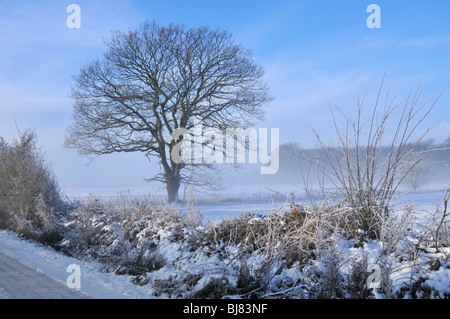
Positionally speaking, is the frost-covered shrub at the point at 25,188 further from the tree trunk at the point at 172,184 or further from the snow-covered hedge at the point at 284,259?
the tree trunk at the point at 172,184

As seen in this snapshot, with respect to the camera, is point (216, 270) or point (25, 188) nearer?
point (216, 270)

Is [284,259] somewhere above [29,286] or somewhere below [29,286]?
above

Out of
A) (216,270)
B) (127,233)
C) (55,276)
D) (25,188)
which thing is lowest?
(55,276)

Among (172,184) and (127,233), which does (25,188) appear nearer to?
(127,233)

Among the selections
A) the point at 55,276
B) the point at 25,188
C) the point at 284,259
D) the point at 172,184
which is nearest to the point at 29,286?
the point at 55,276

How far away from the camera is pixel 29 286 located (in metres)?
6.12

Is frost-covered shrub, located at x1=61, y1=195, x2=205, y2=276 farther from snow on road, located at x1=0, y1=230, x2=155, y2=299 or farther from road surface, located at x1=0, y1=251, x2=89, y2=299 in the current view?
road surface, located at x1=0, y1=251, x2=89, y2=299

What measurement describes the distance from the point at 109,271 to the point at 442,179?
3810cm

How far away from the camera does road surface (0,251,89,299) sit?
5582mm

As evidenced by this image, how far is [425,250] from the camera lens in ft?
17.8

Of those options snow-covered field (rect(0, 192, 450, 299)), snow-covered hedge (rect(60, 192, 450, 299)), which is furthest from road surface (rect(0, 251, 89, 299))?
snow-covered hedge (rect(60, 192, 450, 299))

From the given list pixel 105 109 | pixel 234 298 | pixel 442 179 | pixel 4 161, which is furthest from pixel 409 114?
pixel 442 179

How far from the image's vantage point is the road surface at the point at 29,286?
5.58 m
